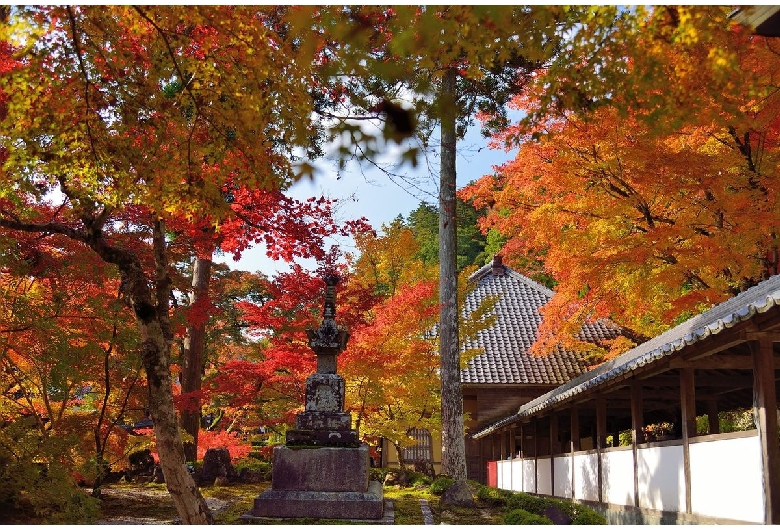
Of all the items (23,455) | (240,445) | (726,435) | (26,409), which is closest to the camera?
(726,435)

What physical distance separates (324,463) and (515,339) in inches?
667

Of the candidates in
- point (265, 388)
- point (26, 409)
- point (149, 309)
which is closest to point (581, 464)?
point (265, 388)

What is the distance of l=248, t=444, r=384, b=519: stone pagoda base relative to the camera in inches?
370

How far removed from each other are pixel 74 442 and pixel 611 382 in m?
7.62

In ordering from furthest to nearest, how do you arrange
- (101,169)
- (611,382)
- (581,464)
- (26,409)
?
(581,464), (26,409), (611,382), (101,169)

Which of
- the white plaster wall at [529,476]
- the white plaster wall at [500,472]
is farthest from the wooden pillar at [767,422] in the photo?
the white plaster wall at [500,472]

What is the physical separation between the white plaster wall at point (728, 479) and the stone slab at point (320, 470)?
4514 mm

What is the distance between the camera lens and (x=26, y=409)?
1132cm

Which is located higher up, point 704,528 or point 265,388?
point 265,388

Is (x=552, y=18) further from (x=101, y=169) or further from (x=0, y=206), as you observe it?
(x=0, y=206)

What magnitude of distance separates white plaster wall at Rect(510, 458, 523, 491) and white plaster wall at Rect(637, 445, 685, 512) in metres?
9.37

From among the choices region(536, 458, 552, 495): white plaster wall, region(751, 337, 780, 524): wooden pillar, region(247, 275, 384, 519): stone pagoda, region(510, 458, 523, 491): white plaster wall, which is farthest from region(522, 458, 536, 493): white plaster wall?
region(751, 337, 780, 524): wooden pillar

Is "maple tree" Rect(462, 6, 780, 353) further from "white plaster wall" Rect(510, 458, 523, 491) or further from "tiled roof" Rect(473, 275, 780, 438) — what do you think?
"white plaster wall" Rect(510, 458, 523, 491)

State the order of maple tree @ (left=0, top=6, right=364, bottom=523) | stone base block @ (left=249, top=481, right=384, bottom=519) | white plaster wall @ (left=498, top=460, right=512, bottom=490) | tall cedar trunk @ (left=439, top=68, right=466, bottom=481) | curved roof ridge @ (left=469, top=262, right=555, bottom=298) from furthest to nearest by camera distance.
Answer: curved roof ridge @ (left=469, top=262, right=555, bottom=298) < white plaster wall @ (left=498, top=460, right=512, bottom=490) < tall cedar trunk @ (left=439, top=68, right=466, bottom=481) < stone base block @ (left=249, top=481, right=384, bottom=519) < maple tree @ (left=0, top=6, right=364, bottom=523)
